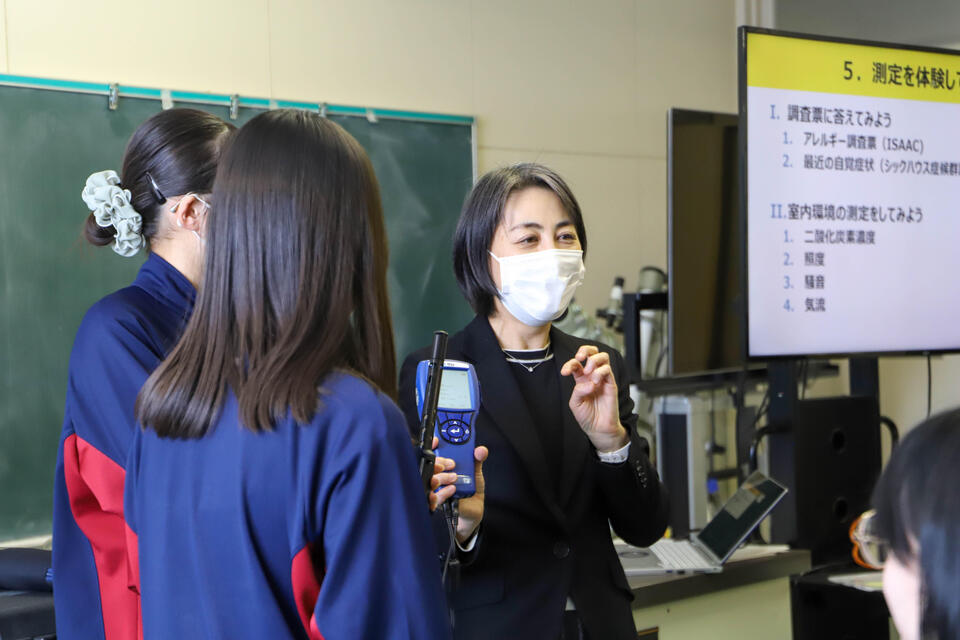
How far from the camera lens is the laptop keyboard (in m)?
2.03

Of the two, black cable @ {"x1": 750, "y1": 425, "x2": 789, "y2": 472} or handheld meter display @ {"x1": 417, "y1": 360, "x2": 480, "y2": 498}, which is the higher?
handheld meter display @ {"x1": 417, "y1": 360, "x2": 480, "y2": 498}

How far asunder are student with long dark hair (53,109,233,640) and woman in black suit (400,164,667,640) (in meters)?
0.47

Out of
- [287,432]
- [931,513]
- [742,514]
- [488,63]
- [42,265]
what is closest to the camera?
[931,513]

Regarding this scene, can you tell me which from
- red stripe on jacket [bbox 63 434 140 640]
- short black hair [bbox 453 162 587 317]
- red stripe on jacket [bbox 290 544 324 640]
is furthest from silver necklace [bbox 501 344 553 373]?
red stripe on jacket [bbox 290 544 324 640]

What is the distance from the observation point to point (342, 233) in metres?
0.89

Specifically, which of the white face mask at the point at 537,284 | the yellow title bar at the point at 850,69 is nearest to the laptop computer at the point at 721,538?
the white face mask at the point at 537,284

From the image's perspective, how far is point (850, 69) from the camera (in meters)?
2.34

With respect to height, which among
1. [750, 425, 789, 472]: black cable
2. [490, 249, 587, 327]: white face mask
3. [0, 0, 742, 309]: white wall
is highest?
[0, 0, 742, 309]: white wall

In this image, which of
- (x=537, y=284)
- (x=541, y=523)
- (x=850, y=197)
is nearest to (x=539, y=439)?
(x=541, y=523)

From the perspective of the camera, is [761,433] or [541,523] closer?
[541,523]

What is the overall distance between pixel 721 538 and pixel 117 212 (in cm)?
144

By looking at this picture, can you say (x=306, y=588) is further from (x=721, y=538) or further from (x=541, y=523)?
(x=721, y=538)

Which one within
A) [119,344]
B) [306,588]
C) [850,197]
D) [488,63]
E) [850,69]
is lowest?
[306,588]

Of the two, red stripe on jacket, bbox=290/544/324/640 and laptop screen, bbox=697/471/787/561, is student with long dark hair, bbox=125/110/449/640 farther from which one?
laptop screen, bbox=697/471/787/561
